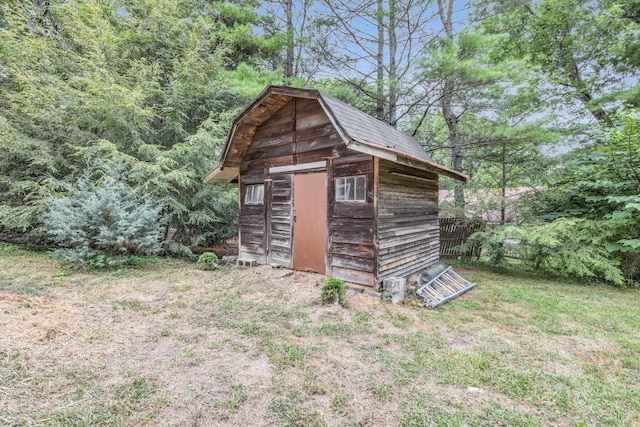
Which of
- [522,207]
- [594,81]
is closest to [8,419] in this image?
[522,207]

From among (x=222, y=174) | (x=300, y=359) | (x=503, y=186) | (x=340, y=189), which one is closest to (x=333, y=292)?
(x=300, y=359)

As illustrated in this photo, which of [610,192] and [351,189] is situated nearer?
[351,189]

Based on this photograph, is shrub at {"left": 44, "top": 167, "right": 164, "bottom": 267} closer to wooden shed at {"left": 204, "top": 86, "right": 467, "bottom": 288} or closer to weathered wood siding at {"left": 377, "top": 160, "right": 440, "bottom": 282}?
wooden shed at {"left": 204, "top": 86, "right": 467, "bottom": 288}

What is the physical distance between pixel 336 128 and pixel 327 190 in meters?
1.37

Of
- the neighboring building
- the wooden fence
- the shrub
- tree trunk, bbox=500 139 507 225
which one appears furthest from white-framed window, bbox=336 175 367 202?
tree trunk, bbox=500 139 507 225

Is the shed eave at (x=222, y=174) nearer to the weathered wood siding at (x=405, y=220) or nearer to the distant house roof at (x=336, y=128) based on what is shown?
the distant house roof at (x=336, y=128)

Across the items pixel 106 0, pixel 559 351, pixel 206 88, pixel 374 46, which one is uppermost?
pixel 106 0

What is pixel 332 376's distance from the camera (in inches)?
103

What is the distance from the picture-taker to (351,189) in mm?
5332

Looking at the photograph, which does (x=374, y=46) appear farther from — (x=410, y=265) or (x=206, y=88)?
(x=410, y=265)

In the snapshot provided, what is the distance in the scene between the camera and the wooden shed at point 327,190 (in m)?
5.04

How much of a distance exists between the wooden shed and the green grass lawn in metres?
1.00

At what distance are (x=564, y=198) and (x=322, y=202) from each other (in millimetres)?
7066

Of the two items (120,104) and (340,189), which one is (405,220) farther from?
(120,104)
